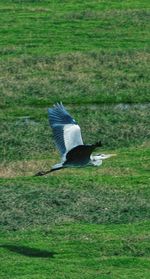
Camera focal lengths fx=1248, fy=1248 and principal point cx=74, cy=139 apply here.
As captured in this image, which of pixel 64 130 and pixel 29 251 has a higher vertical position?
pixel 64 130

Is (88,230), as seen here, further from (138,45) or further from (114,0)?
(114,0)

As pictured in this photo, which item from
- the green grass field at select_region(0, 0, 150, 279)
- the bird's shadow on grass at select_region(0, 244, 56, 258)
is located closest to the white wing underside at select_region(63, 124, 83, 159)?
the green grass field at select_region(0, 0, 150, 279)

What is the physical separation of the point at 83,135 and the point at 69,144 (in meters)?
6.59

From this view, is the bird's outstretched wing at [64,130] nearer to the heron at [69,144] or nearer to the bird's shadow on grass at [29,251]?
the heron at [69,144]

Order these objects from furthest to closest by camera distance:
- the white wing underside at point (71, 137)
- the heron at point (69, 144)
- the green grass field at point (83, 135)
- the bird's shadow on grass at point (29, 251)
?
the white wing underside at point (71, 137), the heron at point (69, 144), the green grass field at point (83, 135), the bird's shadow on grass at point (29, 251)

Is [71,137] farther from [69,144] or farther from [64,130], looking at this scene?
[64,130]

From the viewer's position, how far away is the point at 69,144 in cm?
1510

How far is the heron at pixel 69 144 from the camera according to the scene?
49.2 feet

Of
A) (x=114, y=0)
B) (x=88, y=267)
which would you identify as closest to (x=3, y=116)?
(x=88, y=267)

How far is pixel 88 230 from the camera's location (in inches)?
615

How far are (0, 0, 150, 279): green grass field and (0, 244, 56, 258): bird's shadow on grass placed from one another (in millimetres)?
13

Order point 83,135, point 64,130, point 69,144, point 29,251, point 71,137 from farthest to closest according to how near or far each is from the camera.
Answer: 1. point 83,135
2. point 64,130
3. point 71,137
4. point 69,144
5. point 29,251

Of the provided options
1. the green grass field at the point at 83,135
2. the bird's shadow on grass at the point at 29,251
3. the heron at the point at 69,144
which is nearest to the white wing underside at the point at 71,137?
the heron at the point at 69,144

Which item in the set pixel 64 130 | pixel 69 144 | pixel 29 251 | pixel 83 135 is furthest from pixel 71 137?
pixel 83 135
